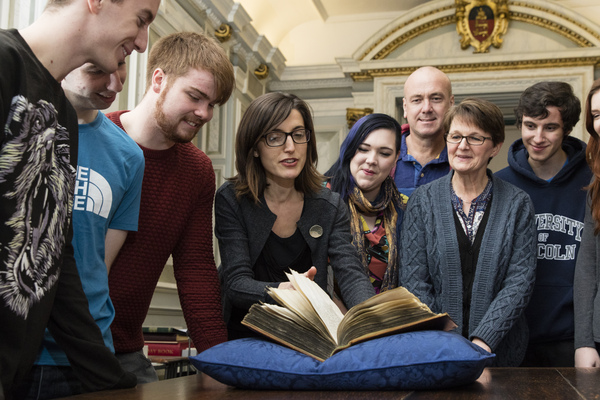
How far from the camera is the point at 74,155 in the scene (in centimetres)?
101

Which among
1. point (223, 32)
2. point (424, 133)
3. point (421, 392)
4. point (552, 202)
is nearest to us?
point (421, 392)

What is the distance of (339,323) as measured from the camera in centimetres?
116

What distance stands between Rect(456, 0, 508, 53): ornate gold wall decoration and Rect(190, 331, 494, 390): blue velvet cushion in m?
6.17

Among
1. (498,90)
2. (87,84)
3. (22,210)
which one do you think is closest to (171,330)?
(87,84)

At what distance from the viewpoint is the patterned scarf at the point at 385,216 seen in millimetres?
2156

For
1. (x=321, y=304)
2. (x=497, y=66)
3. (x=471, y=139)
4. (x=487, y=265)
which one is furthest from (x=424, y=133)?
(x=497, y=66)

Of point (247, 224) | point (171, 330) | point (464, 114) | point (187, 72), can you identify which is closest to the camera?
point (187, 72)

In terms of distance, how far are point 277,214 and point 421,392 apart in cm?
92

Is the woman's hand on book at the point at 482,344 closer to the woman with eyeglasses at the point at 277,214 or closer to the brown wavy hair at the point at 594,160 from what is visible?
the woman with eyeglasses at the point at 277,214

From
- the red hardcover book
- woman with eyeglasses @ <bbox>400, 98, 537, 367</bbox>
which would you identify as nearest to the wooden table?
woman with eyeglasses @ <bbox>400, 98, 537, 367</bbox>

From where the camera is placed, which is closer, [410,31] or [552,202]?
[552,202]

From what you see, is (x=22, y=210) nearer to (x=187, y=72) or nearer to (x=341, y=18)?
(x=187, y=72)

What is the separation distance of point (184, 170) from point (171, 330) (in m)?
2.40

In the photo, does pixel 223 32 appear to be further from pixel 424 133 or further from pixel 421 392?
pixel 421 392
